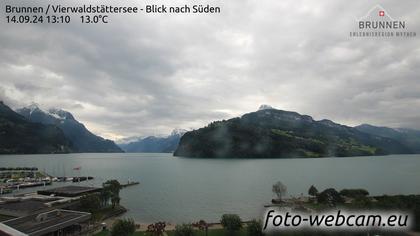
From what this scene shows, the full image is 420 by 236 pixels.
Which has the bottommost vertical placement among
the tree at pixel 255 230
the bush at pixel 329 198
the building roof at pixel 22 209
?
the bush at pixel 329 198

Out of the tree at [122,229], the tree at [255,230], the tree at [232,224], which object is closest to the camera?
the tree at [255,230]

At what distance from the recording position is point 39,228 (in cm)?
5097

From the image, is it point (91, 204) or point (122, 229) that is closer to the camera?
point (122, 229)

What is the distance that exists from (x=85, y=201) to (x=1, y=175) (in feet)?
450

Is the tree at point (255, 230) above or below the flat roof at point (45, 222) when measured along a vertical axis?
below

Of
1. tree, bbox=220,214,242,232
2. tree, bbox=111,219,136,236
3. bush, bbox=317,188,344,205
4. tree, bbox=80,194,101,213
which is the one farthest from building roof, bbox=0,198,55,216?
bush, bbox=317,188,344,205

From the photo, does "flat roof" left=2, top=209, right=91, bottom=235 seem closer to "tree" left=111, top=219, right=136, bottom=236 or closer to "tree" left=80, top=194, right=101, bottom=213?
"tree" left=111, top=219, right=136, bottom=236

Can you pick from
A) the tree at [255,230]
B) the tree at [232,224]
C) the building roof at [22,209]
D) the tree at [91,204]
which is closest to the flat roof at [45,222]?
the building roof at [22,209]

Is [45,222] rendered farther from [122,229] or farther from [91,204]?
[91,204]

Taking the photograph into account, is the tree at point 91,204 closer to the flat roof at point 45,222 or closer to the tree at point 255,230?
the flat roof at point 45,222

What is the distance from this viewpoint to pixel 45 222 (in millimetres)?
54312

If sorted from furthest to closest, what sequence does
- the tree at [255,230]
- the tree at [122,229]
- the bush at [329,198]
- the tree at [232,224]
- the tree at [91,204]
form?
the bush at [329,198] < the tree at [91,204] < the tree at [232,224] < the tree at [122,229] < the tree at [255,230]

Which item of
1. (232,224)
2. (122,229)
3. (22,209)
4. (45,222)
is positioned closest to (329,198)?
(232,224)

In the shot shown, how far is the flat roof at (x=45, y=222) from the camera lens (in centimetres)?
5059
